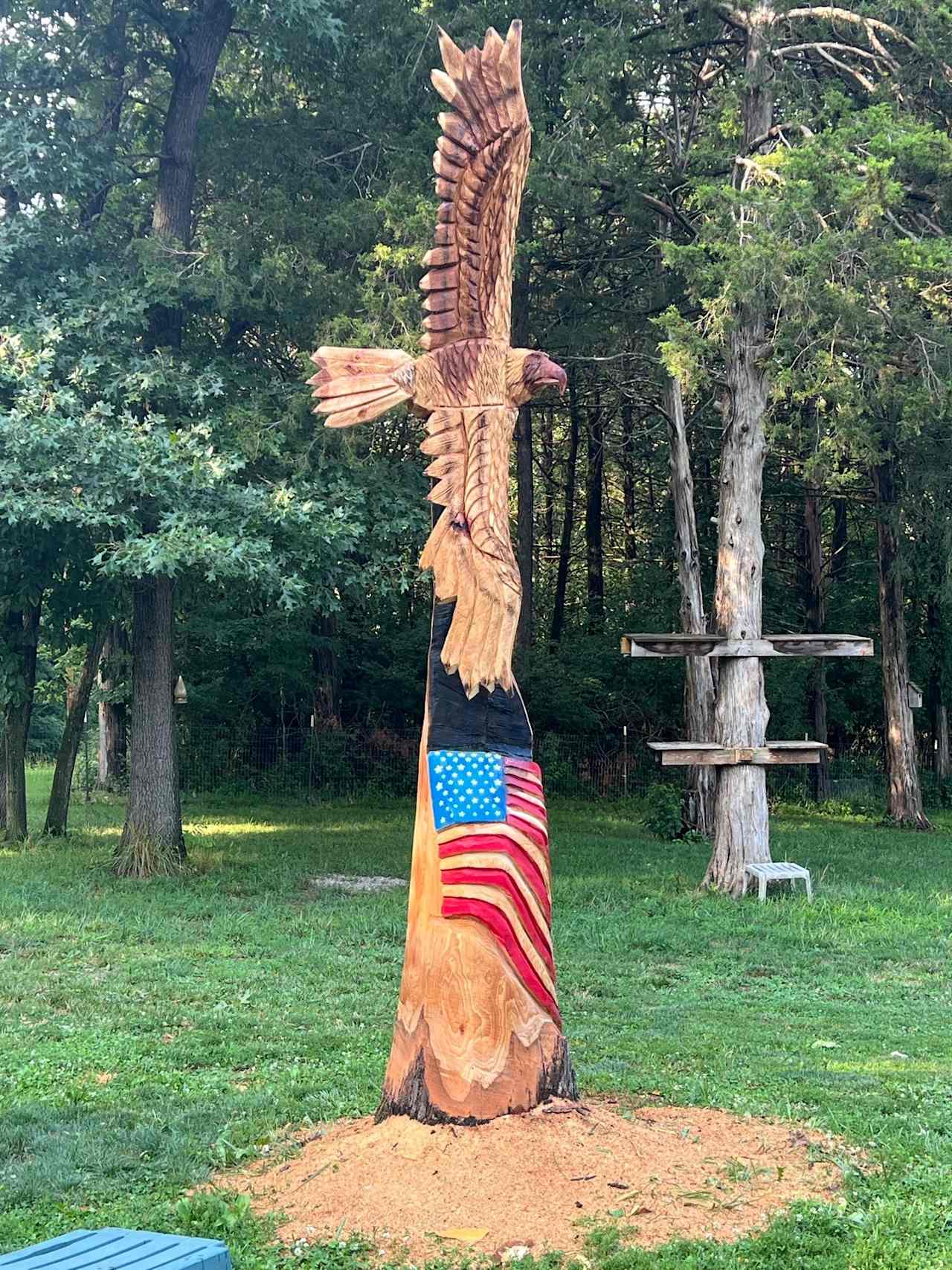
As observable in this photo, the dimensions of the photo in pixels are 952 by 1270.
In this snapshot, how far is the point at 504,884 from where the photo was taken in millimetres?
5188

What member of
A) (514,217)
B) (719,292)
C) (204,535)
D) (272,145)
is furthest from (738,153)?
(514,217)

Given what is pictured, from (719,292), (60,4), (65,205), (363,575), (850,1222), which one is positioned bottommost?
(850,1222)

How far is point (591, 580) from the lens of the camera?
1089 inches

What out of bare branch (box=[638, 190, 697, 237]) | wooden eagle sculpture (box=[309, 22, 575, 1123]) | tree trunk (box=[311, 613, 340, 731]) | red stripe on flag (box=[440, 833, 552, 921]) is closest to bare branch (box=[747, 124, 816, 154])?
bare branch (box=[638, 190, 697, 237])

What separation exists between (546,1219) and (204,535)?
775 cm

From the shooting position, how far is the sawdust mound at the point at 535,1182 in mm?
4445

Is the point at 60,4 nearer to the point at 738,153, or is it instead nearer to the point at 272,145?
the point at 272,145

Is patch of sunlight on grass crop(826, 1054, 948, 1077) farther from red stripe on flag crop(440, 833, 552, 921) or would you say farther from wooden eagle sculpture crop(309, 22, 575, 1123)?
red stripe on flag crop(440, 833, 552, 921)

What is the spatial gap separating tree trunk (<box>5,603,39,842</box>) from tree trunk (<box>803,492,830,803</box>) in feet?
44.3

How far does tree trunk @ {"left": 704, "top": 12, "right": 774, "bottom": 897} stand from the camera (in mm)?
12688

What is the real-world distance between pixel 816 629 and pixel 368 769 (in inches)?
333

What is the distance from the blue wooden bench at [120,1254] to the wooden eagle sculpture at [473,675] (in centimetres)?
160

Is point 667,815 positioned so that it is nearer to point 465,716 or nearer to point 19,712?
point 19,712

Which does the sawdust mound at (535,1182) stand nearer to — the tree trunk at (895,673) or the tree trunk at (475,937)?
the tree trunk at (475,937)
